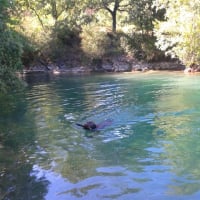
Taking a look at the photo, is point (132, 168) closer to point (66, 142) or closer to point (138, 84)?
point (66, 142)

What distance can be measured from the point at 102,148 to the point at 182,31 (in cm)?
2286

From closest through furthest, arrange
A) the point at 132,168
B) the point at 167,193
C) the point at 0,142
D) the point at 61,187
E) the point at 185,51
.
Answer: the point at 167,193 → the point at 61,187 → the point at 132,168 → the point at 0,142 → the point at 185,51

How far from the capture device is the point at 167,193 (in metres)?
8.27

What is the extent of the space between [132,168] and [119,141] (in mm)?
2550

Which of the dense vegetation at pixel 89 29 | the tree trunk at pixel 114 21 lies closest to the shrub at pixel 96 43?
the dense vegetation at pixel 89 29

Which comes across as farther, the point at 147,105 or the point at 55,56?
the point at 55,56

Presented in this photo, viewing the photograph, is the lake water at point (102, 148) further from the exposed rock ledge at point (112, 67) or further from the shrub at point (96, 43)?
the shrub at point (96, 43)

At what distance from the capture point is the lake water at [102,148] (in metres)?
8.63

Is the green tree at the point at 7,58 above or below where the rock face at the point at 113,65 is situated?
above

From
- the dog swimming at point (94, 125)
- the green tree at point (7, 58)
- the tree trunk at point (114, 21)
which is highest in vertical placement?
the tree trunk at point (114, 21)

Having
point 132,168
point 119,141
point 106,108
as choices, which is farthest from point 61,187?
point 106,108

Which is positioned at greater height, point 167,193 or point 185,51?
point 185,51

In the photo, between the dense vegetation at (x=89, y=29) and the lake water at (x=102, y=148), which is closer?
the lake water at (x=102, y=148)

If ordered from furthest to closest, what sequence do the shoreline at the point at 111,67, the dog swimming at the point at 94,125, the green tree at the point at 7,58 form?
the shoreline at the point at 111,67 < the green tree at the point at 7,58 < the dog swimming at the point at 94,125
